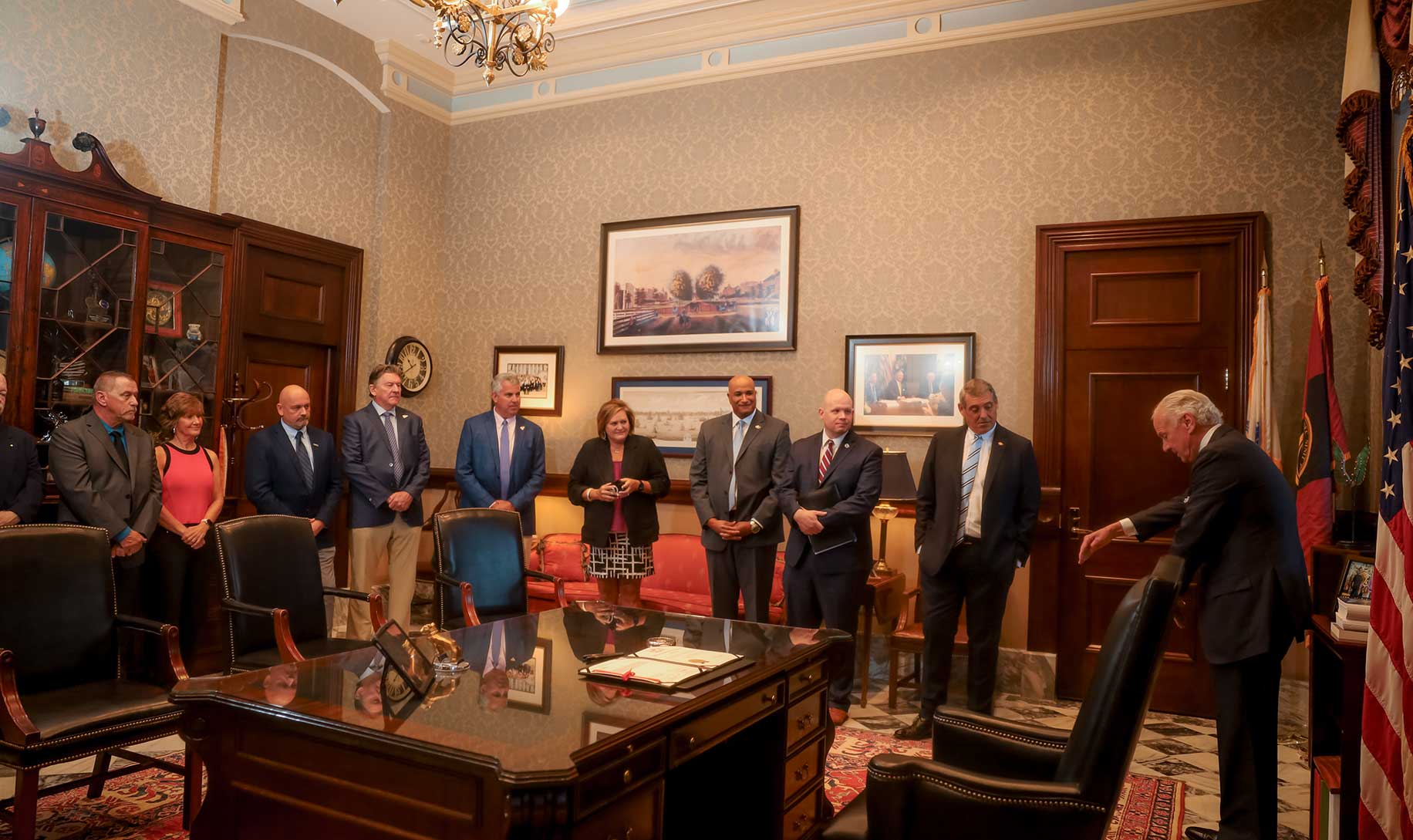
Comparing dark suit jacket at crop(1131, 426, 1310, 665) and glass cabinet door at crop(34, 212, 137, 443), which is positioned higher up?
glass cabinet door at crop(34, 212, 137, 443)

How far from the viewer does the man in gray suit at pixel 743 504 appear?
183 inches

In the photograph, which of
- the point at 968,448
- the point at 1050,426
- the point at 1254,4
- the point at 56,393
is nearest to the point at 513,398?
the point at 56,393

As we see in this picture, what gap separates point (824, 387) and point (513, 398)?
1922 mm

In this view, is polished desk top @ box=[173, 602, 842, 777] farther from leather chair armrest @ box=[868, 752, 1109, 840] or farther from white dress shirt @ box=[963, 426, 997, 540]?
white dress shirt @ box=[963, 426, 997, 540]

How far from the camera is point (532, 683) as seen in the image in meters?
2.17

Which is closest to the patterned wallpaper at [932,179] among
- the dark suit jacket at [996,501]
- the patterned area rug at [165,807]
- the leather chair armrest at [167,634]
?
the dark suit jacket at [996,501]

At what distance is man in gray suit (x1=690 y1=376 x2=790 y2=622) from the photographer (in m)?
4.64

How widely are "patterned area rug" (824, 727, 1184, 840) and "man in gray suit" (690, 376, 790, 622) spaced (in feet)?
2.73

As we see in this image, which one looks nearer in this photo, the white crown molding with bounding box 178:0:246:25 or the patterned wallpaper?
the patterned wallpaper

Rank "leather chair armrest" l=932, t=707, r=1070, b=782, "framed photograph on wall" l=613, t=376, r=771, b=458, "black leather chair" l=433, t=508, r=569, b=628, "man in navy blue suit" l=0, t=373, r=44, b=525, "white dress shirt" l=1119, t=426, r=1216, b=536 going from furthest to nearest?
"framed photograph on wall" l=613, t=376, r=771, b=458 → "man in navy blue suit" l=0, t=373, r=44, b=525 → "black leather chair" l=433, t=508, r=569, b=628 → "white dress shirt" l=1119, t=426, r=1216, b=536 → "leather chair armrest" l=932, t=707, r=1070, b=782

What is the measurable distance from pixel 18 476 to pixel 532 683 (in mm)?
3190

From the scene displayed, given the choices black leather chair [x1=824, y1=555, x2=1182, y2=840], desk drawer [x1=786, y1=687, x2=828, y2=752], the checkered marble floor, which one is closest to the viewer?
black leather chair [x1=824, y1=555, x2=1182, y2=840]

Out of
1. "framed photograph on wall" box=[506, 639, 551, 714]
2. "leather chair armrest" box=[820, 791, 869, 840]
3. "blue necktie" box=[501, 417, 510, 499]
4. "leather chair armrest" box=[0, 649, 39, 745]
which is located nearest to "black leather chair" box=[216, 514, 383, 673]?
"leather chair armrest" box=[0, 649, 39, 745]

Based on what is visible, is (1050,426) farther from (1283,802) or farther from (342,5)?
(342,5)
